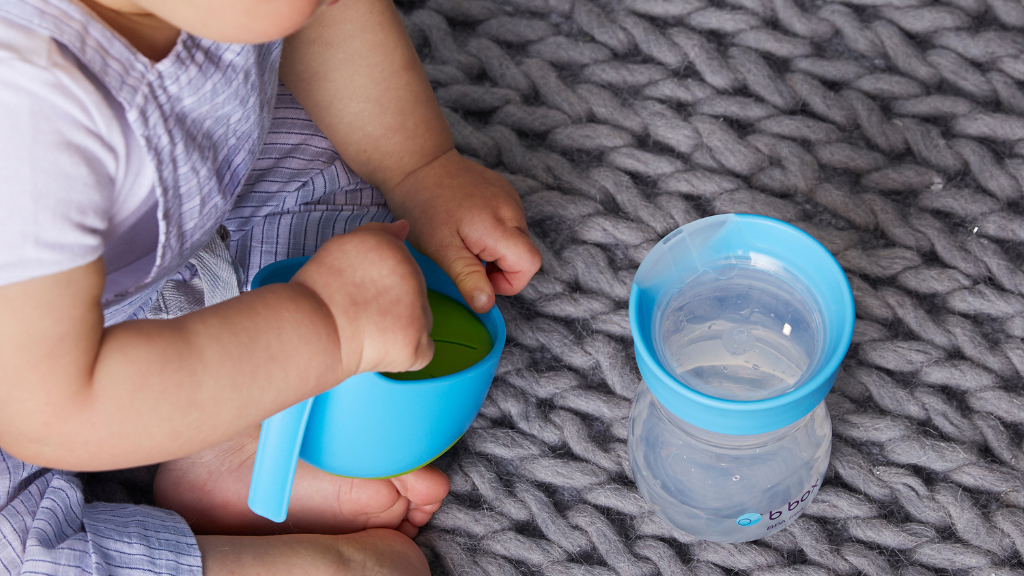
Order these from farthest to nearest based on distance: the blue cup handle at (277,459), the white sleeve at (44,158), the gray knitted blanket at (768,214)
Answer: the gray knitted blanket at (768,214), the blue cup handle at (277,459), the white sleeve at (44,158)

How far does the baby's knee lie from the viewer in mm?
614

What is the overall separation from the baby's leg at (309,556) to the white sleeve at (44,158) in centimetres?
26

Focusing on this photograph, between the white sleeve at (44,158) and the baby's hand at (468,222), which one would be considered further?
the baby's hand at (468,222)

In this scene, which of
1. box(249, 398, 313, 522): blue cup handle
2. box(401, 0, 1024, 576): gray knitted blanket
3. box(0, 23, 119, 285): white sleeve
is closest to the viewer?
box(0, 23, 119, 285): white sleeve

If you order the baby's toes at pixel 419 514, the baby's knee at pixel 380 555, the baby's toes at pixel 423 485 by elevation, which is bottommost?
Result: the baby's toes at pixel 419 514

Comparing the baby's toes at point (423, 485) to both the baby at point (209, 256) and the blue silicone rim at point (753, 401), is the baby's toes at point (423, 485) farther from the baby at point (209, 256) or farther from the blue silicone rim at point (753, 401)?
the blue silicone rim at point (753, 401)

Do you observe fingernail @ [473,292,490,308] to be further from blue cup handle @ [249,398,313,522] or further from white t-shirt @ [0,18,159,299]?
white t-shirt @ [0,18,159,299]

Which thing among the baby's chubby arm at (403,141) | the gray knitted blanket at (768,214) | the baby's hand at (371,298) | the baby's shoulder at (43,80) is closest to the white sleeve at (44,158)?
the baby's shoulder at (43,80)

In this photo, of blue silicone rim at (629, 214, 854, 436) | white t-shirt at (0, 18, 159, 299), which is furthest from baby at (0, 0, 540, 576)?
blue silicone rim at (629, 214, 854, 436)

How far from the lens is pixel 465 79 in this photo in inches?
31.9

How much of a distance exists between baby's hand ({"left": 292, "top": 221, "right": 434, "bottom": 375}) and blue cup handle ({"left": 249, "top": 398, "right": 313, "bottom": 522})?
0.06m

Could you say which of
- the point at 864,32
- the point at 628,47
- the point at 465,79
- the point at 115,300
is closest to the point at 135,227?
the point at 115,300

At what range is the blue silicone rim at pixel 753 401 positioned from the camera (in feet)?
1.49

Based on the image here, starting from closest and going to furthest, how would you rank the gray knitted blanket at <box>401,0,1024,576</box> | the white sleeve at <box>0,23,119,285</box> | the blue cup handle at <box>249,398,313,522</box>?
the white sleeve at <box>0,23,119,285</box> → the blue cup handle at <box>249,398,313,522</box> → the gray knitted blanket at <box>401,0,1024,576</box>
